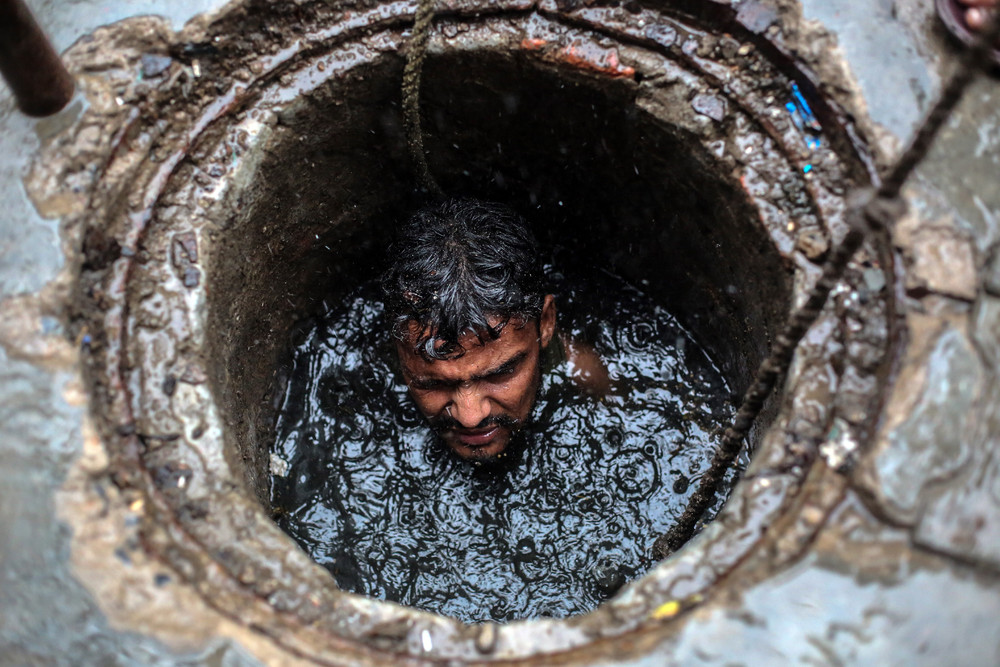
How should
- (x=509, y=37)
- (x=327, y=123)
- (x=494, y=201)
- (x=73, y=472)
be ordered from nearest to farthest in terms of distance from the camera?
(x=73, y=472), (x=509, y=37), (x=327, y=123), (x=494, y=201)

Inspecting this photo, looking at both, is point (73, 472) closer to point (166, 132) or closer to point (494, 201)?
point (166, 132)

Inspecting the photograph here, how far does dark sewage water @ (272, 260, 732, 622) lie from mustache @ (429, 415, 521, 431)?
23 centimetres

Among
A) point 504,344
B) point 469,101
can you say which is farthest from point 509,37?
point 504,344

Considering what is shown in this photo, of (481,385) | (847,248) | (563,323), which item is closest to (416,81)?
(481,385)

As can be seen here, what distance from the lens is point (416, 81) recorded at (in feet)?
8.56

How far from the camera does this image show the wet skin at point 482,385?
283 cm

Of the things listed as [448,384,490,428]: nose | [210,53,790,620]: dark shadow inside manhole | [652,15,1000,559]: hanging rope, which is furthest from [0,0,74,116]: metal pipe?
[652,15,1000,559]: hanging rope

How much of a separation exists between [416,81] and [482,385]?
1106 mm

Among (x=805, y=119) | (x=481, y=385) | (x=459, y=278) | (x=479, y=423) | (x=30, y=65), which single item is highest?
(x=805, y=119)

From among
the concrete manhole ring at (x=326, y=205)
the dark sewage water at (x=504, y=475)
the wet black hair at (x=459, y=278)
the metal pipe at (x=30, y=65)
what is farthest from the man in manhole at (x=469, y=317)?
the metal pipe at (x=30, y=65)

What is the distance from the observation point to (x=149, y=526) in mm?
1919

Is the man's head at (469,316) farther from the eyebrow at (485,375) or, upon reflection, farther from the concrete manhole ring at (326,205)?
the concrete manhole ring at (326,205)

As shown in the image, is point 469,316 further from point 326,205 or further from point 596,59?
point 596,59

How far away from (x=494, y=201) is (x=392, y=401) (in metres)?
0.99
